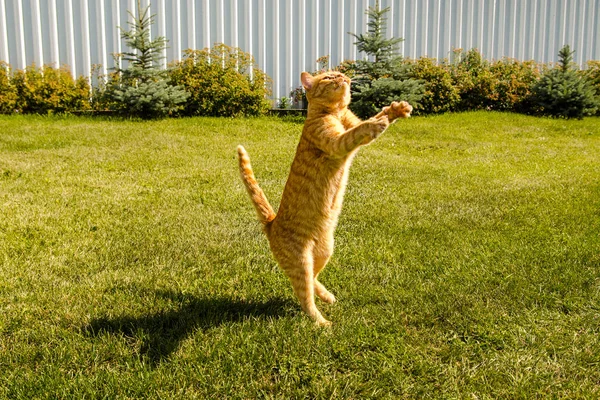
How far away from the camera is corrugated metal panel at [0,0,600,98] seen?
464 inches

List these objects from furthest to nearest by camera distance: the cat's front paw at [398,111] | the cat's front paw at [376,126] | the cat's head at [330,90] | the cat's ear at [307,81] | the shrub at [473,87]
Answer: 1. the shrub at [473,87]
2. the cat's ear at [307,81]
3. the cat's head at [330,90]
4. the cat's front paw at [398,111]
5. the cat's front paw at [376,126]

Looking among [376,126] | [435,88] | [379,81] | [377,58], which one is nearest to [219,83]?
[379,81]

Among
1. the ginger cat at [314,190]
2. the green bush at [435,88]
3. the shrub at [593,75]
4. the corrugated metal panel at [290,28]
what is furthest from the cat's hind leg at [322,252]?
the shrub at [593,75]

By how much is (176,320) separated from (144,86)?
8218 millimetres

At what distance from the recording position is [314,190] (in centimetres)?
301

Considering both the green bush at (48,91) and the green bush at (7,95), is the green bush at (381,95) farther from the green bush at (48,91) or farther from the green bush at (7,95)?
the green bush at (7,95)

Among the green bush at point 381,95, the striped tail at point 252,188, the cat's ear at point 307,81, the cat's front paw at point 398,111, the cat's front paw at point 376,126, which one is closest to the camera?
the cat's front paw at point 376,126

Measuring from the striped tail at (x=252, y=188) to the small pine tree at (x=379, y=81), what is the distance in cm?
766

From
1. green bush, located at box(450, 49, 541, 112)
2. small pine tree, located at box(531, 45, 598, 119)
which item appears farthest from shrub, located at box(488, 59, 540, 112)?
small pine tree, located at box(531, 45, 598, 119)

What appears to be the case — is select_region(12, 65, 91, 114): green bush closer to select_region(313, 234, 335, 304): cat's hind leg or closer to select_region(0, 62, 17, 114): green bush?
select_region(0, 62, 17, 114): green bush

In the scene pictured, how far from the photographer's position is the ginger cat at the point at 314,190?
291 cm

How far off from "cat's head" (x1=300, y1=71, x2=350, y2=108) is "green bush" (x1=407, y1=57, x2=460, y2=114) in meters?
9.55

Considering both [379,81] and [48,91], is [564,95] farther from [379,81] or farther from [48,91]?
[48,91]

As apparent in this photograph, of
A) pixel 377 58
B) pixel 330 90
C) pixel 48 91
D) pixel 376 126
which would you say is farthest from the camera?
pixel 377 58
